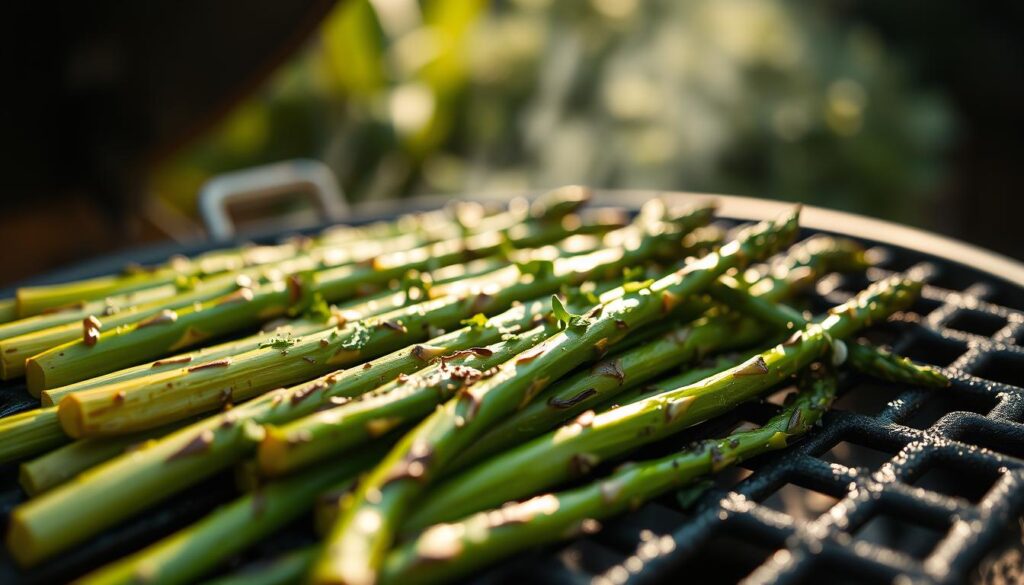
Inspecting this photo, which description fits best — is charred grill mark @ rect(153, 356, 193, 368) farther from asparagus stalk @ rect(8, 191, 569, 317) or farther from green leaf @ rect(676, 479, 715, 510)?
green leaf @ rect(676, 479, 715, 510)

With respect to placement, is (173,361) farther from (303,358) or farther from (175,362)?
(303,358)

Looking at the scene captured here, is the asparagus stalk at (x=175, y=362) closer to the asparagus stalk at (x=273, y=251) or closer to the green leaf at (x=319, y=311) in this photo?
the green leaf at (x=319, y=311)

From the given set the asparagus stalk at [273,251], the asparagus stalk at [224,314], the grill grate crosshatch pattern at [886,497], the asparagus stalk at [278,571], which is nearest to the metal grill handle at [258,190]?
→ the asparagus stalk at [273,251]

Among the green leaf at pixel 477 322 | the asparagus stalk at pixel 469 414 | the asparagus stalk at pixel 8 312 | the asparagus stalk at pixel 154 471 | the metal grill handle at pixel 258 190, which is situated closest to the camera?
the asparagus stalk at pixel 469 414

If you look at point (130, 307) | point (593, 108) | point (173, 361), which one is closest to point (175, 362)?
point (173, 361)

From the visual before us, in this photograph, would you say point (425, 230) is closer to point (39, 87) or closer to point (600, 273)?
point (600, 273)

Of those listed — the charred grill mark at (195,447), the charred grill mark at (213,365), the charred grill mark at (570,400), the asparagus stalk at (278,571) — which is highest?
the charred grill mark at (213,365)

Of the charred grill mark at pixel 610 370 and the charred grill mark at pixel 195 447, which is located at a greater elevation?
the charred grill mark at pixel 195 447
